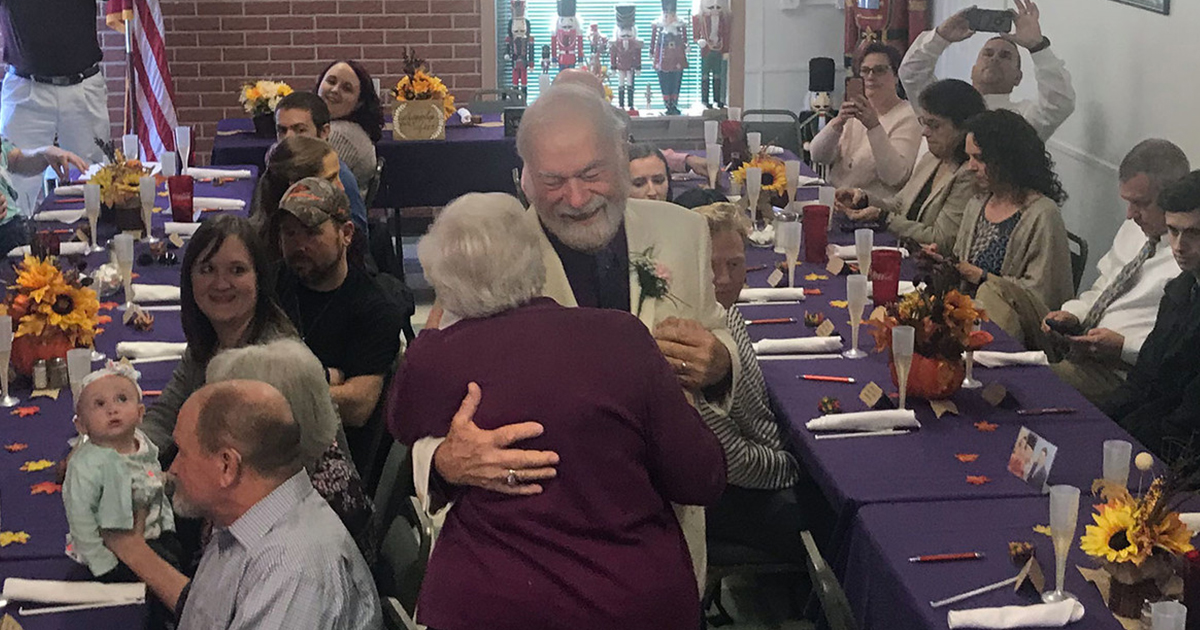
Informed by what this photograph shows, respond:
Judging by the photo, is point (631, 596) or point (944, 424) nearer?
point (631, 596)

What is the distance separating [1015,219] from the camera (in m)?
4.48

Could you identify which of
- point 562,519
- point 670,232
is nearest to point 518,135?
point 670,232

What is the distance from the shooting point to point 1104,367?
13.3ft

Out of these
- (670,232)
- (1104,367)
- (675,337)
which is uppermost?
(670,232)

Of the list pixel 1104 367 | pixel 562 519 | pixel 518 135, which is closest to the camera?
pixel 562 519

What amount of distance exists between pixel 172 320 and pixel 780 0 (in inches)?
215

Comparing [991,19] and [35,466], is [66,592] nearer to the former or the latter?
[35,466]

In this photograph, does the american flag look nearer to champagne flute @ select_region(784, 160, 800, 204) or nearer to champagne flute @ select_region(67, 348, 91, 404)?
champagne flute @ select_region(784, 160, 800, 204)

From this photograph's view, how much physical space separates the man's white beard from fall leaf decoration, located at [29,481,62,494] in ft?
3.80

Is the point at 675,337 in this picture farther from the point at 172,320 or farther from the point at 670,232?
the point at 172,320

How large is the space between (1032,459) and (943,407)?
1.46 feet

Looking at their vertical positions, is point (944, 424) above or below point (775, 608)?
above

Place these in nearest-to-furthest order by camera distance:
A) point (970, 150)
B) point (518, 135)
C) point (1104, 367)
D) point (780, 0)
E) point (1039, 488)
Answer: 1. point (518, 135)
2. point (1039, 488)
3. point (1104, 367)
4. point (970, 150)
5. point (780, 0)

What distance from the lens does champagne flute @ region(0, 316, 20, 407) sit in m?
3.17
